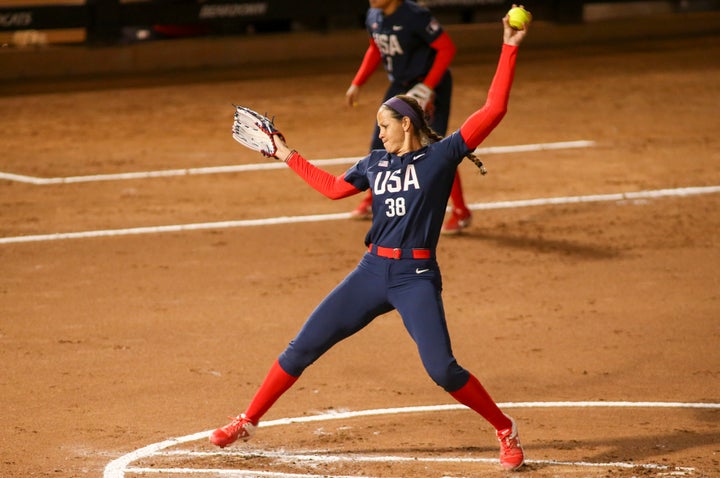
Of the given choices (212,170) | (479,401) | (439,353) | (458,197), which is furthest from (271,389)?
(212,170)

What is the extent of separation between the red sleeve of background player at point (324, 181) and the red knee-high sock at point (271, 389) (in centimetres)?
88

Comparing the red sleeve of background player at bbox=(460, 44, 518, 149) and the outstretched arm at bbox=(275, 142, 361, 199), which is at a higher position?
the red sleeve of background player at bbox=(460, 44, 518, 149)

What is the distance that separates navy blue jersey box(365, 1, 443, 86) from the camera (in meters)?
10.0

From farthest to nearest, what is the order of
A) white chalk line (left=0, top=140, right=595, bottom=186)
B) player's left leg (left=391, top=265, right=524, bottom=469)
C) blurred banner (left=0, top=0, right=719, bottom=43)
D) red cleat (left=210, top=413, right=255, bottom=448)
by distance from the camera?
blurred banner (left=0, top=0, right=719, bottom=43) → white chalk line (left=0, top=140, right=595, bottom=186) → red cleat (left=210, top=413, right=255, bottom=448) → player's left leg (left=391, top=265, right=524, bottom=469)

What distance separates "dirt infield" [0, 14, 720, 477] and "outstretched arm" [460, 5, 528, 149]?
1583 millimetres

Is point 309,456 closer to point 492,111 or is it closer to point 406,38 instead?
point 492,111

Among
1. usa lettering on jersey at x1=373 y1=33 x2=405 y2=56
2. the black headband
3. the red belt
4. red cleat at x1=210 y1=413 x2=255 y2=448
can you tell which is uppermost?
the black headband

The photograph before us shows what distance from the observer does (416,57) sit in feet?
33.5

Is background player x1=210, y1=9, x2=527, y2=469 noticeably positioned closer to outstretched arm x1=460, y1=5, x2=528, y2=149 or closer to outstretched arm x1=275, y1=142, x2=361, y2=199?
outstretched arm x1=460, y1=5, x2=528, y2=149

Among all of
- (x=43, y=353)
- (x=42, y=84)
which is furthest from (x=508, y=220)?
(x=42, y=84)

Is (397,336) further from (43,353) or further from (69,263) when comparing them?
(69,263)

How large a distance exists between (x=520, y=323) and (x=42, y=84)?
12.5 m

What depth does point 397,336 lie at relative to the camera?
8.05m

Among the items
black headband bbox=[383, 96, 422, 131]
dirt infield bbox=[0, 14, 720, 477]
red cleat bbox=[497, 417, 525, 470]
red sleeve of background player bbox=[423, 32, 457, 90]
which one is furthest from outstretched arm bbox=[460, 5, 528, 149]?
red sleeve of background player bbox=[423, 32, 457, 90]
